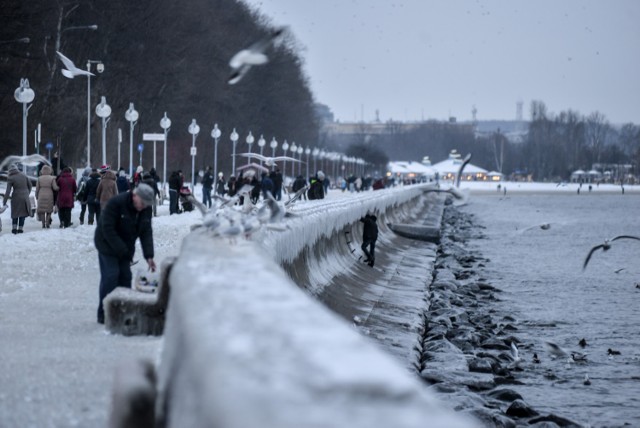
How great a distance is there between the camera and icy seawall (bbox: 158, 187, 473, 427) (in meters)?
3.44

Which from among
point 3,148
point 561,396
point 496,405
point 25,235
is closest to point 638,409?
point 561,396

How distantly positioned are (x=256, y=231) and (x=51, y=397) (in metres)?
3.64

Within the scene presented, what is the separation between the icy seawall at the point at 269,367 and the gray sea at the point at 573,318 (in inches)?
281

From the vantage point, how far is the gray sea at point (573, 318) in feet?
43.6

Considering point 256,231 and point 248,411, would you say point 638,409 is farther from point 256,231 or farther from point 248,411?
point 248,411

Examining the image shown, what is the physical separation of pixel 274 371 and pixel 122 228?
829 cm

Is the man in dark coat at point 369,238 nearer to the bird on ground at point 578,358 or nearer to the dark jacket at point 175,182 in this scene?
the bird on ground at point 578,358

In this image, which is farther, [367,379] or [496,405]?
[496,405]

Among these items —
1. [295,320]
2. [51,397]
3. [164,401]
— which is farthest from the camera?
[51,397]

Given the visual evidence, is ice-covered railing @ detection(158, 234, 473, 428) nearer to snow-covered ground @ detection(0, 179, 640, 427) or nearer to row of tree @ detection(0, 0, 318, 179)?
snow-covered ground @ detection(0, 179, 640, 427)

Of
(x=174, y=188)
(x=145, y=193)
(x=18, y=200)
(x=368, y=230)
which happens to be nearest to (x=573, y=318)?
(x=368, y=230)

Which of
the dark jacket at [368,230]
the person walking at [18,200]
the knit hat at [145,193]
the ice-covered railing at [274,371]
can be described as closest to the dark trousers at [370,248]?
the dark jacket at [368,230]

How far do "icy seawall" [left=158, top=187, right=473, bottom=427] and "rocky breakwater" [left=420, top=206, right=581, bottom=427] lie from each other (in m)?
5.47

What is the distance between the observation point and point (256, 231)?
11.0 meters
